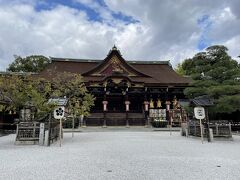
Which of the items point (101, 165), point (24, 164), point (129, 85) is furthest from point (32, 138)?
point (129, 85)

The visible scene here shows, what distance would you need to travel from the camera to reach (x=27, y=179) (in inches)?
195

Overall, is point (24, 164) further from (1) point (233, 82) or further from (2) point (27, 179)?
(1) point (233, 82)

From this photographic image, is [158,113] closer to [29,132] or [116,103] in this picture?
[116,103]

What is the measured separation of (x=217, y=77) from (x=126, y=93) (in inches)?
430

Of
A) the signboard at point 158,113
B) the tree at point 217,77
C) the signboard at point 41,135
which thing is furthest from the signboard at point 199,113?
the signboard at point 158,113

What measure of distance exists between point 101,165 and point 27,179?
6.44 ft

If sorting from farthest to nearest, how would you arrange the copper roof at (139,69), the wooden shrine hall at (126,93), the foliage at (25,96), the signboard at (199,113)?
the copper roof at (139,69) → the wooden shrine hall at (126,93) → the signboard at (199,113) → the foliage at (25,96)

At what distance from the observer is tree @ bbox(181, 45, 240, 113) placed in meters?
15.2

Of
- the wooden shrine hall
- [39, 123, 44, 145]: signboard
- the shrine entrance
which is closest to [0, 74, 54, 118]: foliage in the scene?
[39, 123, 44, 145]: signboard

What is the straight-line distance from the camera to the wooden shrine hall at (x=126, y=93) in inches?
A: 1000

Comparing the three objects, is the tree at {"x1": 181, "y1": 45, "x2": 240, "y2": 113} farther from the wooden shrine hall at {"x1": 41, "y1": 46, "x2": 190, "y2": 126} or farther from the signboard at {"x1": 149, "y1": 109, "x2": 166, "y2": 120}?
the wooden shrine hall at {"x1": 41, "y1": 46, "x2": 190, "y2": 126}

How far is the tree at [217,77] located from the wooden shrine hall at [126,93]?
8047mm

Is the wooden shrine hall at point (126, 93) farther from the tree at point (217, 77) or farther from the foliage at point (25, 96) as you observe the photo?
the foliage at point (25, 96)

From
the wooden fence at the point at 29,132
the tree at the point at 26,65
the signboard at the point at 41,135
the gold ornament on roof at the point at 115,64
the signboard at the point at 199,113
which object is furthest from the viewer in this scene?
the tree at the point at 26,65
